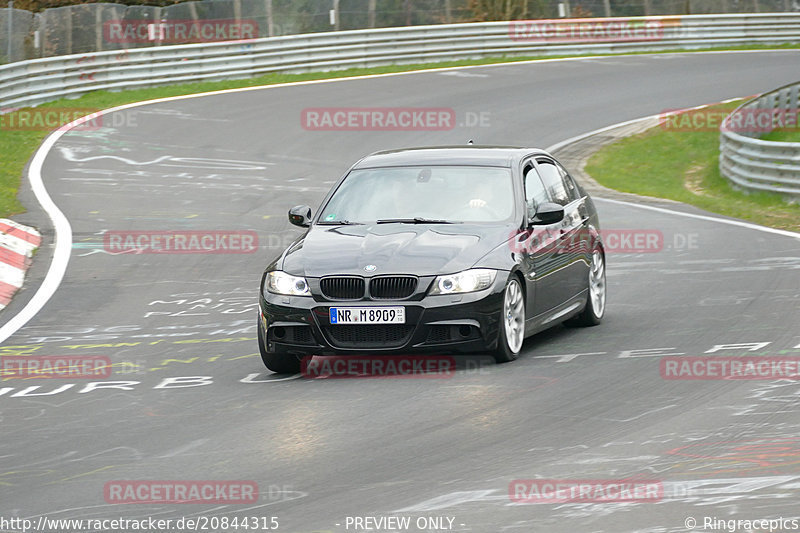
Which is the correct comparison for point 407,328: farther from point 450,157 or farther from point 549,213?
point 450,157

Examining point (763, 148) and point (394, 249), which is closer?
point (394, 249)

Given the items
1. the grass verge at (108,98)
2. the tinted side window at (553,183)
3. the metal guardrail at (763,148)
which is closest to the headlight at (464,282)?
the tinted side window at (553,183)

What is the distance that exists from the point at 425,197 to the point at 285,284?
153cm

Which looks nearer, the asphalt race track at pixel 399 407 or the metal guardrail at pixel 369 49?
the asphalt race track at pixel 399 407

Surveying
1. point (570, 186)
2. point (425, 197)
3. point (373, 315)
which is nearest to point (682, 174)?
point (570, 186)

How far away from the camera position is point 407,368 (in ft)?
32.0

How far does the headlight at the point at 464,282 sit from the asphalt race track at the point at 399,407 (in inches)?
22.9

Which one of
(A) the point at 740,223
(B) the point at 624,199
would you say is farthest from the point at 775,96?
(A) the point at 740,223

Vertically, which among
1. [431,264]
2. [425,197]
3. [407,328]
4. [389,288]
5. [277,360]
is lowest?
[277,360]

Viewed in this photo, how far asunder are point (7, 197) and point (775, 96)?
609 inches

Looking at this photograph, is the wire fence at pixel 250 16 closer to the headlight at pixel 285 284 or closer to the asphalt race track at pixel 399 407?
the asphalt race track at pixel 399 407

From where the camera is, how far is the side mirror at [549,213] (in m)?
10.3

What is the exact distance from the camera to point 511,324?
984cm

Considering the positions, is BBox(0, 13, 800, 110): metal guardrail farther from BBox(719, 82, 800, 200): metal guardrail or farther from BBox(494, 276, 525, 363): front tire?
BBox(494, 276, 525, 363): front tire
